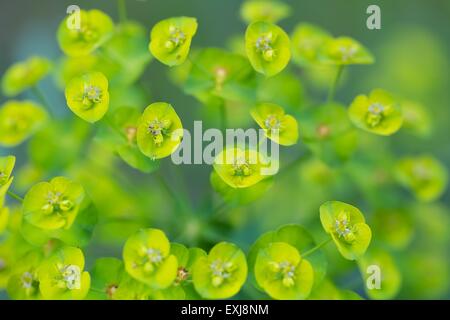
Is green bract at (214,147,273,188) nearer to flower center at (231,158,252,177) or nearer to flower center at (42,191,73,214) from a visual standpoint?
flower center at (231,158,252,177)

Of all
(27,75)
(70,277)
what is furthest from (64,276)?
(27,75)

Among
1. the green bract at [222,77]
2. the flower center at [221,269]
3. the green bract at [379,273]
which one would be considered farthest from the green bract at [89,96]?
the green bract at [379,273]

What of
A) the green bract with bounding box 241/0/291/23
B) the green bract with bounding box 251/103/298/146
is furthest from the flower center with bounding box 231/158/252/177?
the green bract with bounding box 241/0/291/23

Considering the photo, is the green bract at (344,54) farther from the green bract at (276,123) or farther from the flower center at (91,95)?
the flower center at (91,95)
